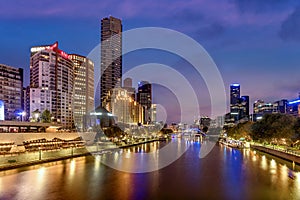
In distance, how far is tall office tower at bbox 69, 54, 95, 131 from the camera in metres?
116

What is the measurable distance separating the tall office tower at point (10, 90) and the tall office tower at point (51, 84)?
443cm

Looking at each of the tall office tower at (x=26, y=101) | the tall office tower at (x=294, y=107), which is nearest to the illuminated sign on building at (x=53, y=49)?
the tall office tower at (x=26, y=101)

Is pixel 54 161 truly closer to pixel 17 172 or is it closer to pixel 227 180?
pixel 17 172

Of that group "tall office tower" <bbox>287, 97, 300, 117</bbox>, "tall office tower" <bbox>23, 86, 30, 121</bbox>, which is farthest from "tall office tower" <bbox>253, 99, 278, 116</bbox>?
"tall office tower" <bbox>23, 86, 30, 121</bbox>

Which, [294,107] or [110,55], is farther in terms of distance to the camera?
[110,55]

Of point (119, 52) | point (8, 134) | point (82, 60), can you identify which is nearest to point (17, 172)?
point (8, 134)

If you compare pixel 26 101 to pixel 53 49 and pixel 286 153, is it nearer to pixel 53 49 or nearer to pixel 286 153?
pixel 53 49

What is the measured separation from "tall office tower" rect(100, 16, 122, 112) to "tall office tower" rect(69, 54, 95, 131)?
3035 centimetres

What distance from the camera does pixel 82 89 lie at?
12406cm

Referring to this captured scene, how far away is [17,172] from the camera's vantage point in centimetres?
2241

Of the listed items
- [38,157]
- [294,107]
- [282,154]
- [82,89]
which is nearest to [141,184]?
[38,157]

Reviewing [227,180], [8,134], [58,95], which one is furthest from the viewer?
[58,95]

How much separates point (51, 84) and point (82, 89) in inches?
1038

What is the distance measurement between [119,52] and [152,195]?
17602 centimetres
